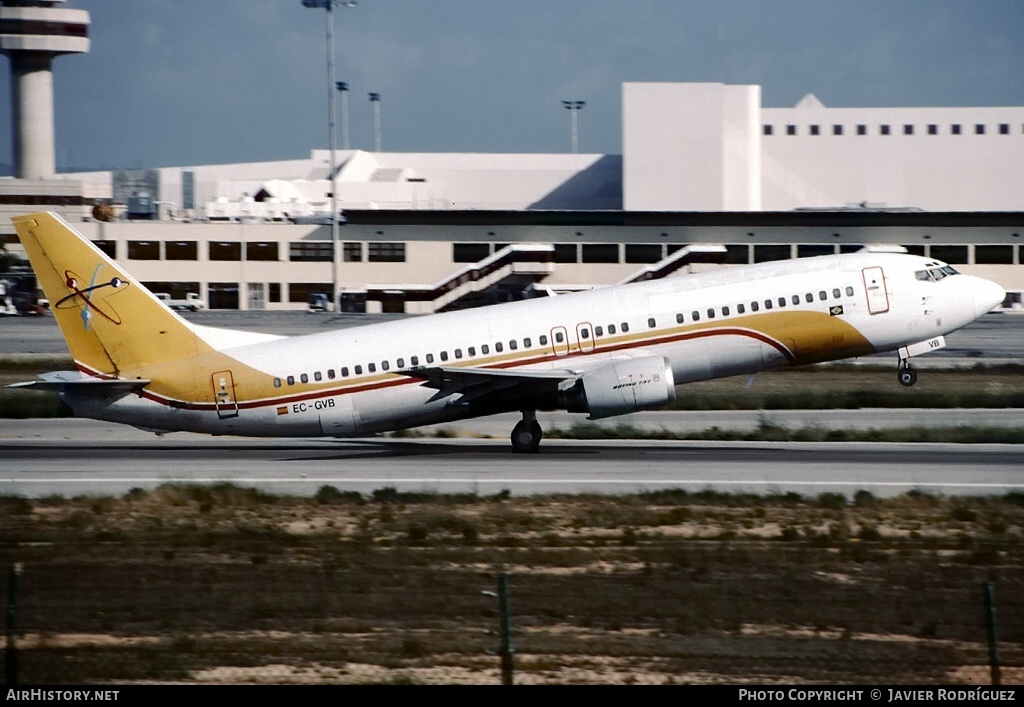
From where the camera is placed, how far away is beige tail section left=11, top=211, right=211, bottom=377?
3011 cm

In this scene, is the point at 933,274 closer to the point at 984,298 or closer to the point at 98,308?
the point at 984,298

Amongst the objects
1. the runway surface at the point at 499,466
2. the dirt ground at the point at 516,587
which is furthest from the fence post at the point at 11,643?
the runway surface at the point at 499,466

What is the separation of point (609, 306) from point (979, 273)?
77.4 meters

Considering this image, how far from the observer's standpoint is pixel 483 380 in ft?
98.8

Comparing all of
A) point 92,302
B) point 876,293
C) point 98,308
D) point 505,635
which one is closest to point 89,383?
point 98,308

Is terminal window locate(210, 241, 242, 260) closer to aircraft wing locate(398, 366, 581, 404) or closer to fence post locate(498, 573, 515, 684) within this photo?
aircraft wing locate(398, 366, 581, 404)

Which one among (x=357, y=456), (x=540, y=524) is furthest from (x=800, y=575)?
(x=357, y=456)

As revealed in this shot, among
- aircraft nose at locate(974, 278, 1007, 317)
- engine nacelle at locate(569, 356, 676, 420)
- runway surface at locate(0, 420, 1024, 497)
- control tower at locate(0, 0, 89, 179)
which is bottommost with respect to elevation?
runway surface at locate(0, 420, 1024, 497)

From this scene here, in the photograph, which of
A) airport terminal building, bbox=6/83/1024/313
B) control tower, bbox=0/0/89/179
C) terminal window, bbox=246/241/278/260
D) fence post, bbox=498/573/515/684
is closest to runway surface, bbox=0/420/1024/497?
fence post, bbox=498/573/515/684

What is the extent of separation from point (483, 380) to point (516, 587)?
13231 mm

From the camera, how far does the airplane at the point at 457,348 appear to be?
99.9 ft

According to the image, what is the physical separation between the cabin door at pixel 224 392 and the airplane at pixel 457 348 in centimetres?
3

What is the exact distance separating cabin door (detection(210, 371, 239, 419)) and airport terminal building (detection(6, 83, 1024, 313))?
224ft

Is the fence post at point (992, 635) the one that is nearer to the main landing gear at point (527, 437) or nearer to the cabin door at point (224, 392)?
the main landing gear at point (527, 437)
